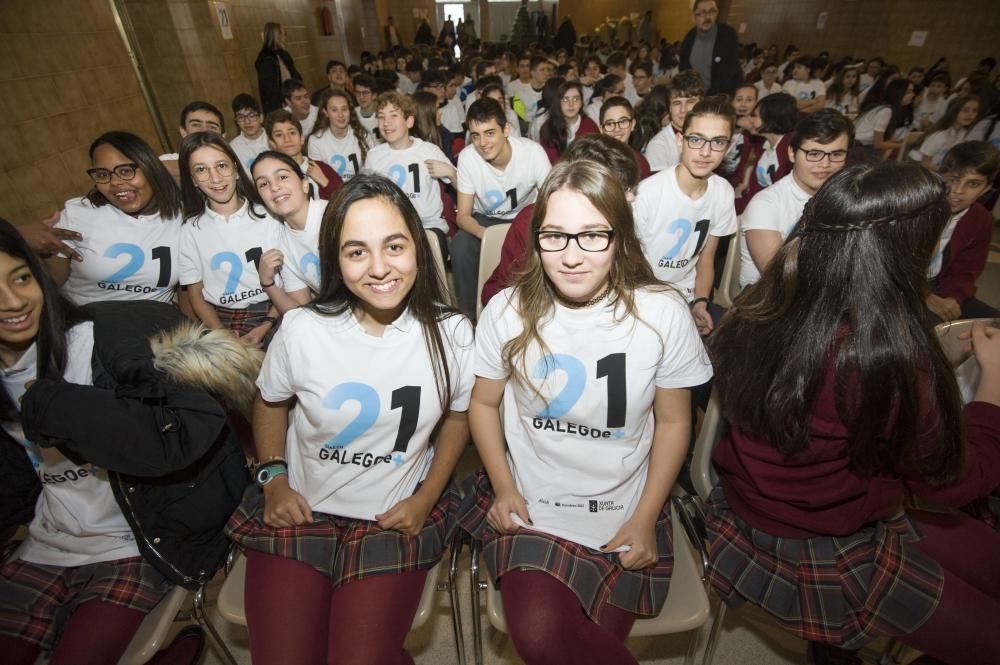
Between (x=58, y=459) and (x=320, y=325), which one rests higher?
(x=320, y=325)

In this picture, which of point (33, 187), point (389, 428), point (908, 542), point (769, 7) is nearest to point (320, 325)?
point (389, 428)

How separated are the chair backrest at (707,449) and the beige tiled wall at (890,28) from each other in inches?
434

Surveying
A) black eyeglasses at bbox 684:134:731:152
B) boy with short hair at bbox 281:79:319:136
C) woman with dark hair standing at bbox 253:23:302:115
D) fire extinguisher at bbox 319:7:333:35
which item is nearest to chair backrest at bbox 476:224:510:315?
black eyeglasses at bbox 684:134:731:152

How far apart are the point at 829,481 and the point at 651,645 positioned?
3.24ft

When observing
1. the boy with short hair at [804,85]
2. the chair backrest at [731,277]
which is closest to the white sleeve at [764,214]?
the chair backrest at [731,277]

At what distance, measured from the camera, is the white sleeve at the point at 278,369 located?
1390mm

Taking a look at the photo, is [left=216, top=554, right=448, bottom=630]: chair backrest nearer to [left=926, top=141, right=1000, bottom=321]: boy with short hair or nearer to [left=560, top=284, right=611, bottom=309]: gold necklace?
[left=560, top=284, right=611, bottom=309]: gold necklace

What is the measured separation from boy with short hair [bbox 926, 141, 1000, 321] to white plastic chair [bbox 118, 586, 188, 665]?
3261 millimetres

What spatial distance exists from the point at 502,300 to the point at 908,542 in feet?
4.23

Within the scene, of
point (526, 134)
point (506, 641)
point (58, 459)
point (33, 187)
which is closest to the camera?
point (58, 459)

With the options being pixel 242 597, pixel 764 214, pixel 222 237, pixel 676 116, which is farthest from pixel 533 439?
pixel 676 116

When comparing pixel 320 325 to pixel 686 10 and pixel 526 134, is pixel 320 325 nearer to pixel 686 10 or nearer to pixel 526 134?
pixel 526 134

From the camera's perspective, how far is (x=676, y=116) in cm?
372

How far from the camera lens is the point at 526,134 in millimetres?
6152
